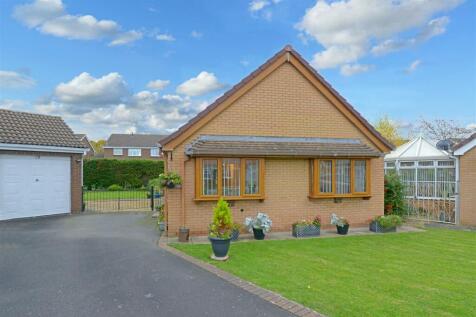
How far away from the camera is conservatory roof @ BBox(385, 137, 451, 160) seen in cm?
1531

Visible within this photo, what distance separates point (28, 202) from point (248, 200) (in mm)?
9993

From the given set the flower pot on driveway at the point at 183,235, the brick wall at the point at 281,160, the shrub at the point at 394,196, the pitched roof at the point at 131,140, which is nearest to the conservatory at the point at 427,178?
the shrub at the point at 394,196

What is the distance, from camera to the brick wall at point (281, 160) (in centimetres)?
1084

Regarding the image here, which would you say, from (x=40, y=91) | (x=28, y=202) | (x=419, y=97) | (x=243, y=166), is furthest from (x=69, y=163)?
(x=419, y=97)

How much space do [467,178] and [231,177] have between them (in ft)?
33.2

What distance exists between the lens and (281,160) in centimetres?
1178

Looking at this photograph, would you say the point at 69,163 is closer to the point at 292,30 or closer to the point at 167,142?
the point at 167,142

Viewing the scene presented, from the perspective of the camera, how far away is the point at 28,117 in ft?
53.1

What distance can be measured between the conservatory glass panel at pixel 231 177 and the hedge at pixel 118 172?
76.8ft

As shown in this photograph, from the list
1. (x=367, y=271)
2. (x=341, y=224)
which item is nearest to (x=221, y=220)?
(x=367, y=271)

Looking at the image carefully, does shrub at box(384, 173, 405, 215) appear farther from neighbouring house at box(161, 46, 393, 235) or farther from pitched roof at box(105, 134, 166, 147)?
pitched roof at box(105, 134, 166, 147)

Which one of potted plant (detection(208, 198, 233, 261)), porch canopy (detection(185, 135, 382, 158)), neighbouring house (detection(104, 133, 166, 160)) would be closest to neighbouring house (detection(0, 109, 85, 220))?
porch canopy (detection(185, 135, 382, 158))

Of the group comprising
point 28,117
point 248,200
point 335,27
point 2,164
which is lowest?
point 248,200

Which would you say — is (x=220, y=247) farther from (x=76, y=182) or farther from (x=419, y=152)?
(x=419, y=152)
